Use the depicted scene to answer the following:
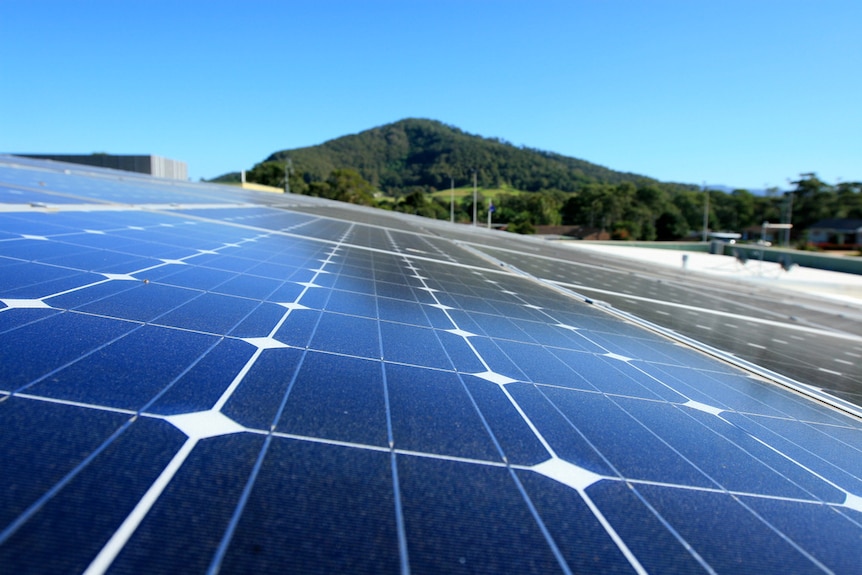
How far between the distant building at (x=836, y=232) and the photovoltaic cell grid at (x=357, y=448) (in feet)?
335

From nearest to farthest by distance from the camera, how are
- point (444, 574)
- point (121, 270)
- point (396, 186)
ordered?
point (444, 574), point (121, 270), point (396, 186)

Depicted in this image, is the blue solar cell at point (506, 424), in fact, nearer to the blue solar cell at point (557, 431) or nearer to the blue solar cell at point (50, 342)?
the blue solar cell at point (557, 431)

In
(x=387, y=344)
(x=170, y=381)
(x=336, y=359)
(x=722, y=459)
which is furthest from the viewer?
(x=387, y=344)

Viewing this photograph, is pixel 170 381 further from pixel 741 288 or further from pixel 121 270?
pixel 741 288

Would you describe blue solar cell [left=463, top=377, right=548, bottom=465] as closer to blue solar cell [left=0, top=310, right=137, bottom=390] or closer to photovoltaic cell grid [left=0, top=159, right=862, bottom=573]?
photovoltaic cell grid [left=0, top=159, right=862, bottom=573]

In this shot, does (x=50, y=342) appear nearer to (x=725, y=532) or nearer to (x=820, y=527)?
(x=725, y=532)

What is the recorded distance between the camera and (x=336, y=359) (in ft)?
14.5

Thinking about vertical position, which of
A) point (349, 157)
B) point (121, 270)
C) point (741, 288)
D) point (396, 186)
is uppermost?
point (349, 157)

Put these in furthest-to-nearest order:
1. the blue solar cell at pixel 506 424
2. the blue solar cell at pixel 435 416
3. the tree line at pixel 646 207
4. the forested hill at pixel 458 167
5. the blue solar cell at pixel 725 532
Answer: the forested hill at pixel 458 167 < the tree line at pixel 646 207 < the blue solar cell at pixel 506 424 < the blue solar cell at pixel 435 416 < the blue solar cell at pixel 725 532

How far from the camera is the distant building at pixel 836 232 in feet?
279

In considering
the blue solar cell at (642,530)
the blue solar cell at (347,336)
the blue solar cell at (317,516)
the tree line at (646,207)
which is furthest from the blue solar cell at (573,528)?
the tree line at (646,207)

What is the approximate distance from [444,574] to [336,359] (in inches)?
101

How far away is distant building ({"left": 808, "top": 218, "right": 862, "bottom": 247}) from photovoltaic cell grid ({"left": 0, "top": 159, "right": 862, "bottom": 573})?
335 feet

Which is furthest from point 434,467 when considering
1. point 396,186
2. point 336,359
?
point 396,186
